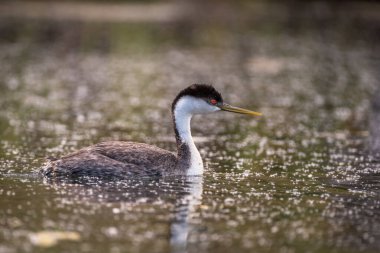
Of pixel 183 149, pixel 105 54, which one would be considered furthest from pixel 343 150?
pixel 105 54

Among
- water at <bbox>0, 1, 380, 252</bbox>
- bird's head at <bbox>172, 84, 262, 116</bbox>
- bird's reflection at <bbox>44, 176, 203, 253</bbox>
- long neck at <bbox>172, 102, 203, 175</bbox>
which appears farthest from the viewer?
bird's head at <bbox>172, 84, 262, 116</bbox>

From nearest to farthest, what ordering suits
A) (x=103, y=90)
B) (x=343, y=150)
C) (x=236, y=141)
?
(x=343, y=150) < (x=236, y=141) < (x=103, y=90)

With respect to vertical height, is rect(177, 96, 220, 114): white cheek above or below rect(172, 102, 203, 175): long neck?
above

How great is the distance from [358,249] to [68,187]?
4.53 metres

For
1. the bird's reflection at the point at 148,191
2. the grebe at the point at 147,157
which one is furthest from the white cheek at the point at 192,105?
the bird's reflection at the point at 148,191

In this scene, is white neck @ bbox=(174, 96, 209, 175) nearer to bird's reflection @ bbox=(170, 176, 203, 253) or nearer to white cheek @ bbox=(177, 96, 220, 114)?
white cheek @ bbox=(177, 96, 220, 114)

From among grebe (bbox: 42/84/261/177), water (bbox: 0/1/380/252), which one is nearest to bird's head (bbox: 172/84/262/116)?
grebe (bbox: 42/84/261/177)

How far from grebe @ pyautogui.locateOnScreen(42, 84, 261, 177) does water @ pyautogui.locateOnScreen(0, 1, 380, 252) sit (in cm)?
31

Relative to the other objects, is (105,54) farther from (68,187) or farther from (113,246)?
(113,246)

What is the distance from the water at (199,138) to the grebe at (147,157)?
312mm

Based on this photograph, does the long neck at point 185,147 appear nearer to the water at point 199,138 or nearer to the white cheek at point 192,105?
the white cheek at point 192,105

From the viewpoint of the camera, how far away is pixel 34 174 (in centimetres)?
1284

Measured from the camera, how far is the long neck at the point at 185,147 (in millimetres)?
13211

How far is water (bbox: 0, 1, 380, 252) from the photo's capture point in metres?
Answer: 9.56
